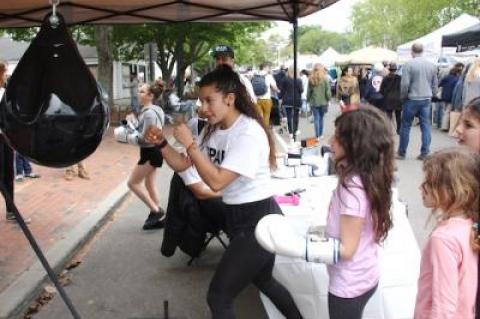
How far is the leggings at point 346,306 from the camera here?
2.58 metres

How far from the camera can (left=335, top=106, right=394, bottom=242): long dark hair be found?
8.07 ft

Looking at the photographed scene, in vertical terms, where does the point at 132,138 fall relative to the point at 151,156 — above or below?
above

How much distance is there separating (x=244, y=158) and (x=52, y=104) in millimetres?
987

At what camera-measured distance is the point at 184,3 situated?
5.13 meters

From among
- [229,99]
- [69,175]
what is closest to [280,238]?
[229,99]

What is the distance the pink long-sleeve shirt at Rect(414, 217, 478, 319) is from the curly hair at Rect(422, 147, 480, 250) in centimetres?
5

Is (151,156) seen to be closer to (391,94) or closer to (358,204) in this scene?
(358,204)

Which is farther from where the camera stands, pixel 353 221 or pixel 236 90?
pixel 236 90

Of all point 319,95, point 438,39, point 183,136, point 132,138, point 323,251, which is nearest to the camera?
point 323,251

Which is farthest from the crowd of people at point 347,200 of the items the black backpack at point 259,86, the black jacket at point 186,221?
the black backpack at point 259,86

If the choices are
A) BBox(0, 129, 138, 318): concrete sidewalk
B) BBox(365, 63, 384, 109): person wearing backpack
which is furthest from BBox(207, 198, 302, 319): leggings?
BBox(365, 63, 384, 109): person wearing backpack

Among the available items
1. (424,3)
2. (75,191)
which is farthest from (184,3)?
(424,3)

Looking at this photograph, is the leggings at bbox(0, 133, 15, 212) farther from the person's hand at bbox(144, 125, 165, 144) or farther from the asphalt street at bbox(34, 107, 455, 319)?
the person's hand at bbox(144, 125, 165, 144)

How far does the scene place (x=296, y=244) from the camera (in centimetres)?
237
